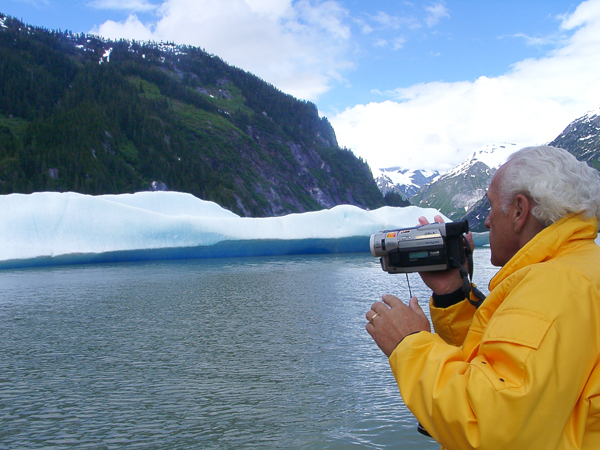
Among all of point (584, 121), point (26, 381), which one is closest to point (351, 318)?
point (26, 381)

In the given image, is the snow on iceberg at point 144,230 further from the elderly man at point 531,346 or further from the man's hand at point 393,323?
the elderly man at point 531,346

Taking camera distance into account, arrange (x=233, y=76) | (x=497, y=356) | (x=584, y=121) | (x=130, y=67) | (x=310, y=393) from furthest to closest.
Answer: (x=584, y=121) < (x=233, y=76) < (x=130, y=67) < (x=310, y=393) < (x=497, y=356)

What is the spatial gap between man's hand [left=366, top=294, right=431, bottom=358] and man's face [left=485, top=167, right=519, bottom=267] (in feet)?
0.82

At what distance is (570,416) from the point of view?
0.90m

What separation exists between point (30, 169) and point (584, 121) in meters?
109

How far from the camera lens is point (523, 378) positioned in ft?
2.68

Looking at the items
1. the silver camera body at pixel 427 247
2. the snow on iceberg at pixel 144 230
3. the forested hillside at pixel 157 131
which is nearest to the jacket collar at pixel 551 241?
the silver camera body at pixel 427 247

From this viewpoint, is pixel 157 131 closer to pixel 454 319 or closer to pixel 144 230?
pixel 144 230

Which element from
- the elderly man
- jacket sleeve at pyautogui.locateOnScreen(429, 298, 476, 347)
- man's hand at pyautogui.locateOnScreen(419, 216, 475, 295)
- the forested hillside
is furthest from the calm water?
the forested hillside

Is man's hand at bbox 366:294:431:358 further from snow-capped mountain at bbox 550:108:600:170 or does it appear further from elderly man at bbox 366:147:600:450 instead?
snow-capped mountain at bbox 550:108:600:170

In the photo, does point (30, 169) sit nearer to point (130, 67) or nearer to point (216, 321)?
point (130, 67)

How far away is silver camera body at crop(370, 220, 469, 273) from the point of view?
4.13 feet

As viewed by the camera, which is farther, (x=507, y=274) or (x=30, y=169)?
(x=30, y=169)

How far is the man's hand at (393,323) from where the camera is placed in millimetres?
1060
